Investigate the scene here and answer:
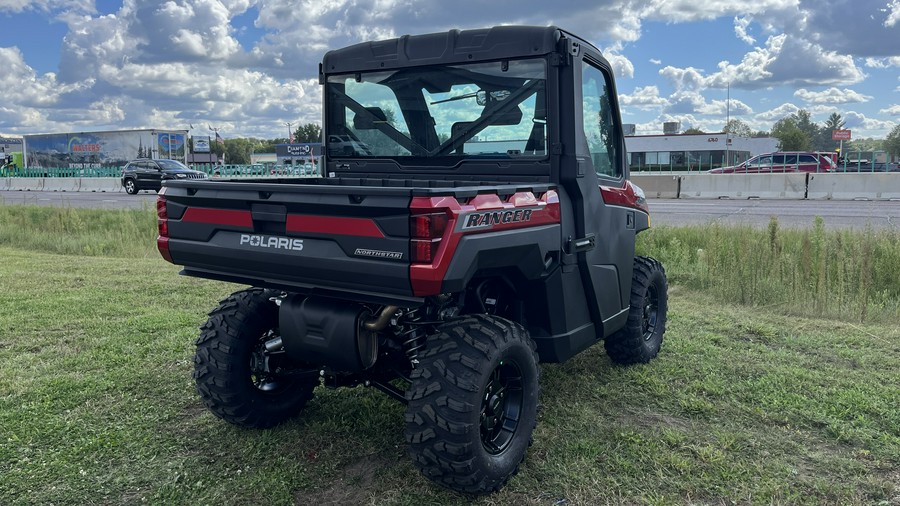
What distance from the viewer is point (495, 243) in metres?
3.19

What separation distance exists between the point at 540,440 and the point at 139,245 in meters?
10.3

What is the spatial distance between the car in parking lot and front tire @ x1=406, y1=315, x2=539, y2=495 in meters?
28.9

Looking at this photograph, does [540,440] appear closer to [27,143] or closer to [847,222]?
[847,222]

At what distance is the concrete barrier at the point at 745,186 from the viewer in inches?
871

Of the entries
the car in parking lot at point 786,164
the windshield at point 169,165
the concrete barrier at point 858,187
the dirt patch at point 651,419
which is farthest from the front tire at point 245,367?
the car in parking lot at point 786,164

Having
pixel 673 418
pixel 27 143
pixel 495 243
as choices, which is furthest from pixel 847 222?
pixel 27 143

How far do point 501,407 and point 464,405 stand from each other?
1.68 feet

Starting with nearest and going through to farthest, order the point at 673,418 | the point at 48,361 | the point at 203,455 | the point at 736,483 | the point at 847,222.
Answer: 1. the point at 736,483
2. the point at 203,455
3. the point at 673,418
4. the point at 48,361
5. the point at 847,222

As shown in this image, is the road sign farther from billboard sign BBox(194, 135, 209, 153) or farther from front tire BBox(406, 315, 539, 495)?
billboard sign BBox(194, 135, 209, 153)

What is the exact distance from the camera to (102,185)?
112 feet

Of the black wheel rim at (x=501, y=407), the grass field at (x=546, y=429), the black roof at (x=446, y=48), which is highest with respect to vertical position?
the black roof at (x=446, y=48)

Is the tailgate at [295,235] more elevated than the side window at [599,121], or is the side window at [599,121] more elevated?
the side window at [599,121]

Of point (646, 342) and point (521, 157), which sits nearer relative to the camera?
point (521, 157)

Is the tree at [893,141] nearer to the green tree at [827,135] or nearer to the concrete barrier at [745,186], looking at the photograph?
the green tree at [827,135]
